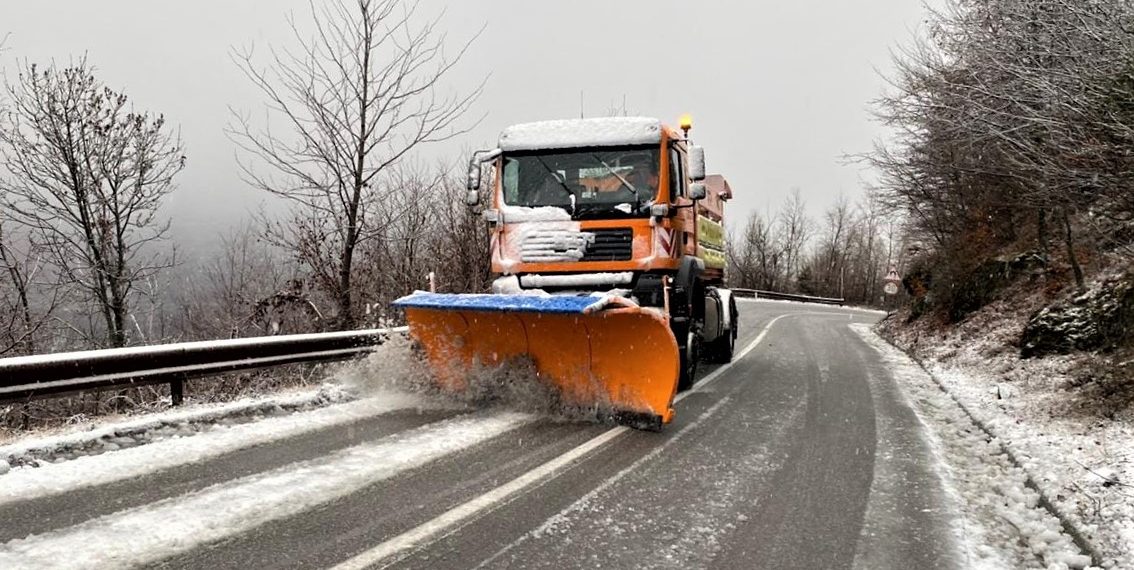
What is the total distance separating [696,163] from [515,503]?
4670 mm

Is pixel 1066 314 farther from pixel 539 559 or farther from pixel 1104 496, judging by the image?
pixel 539 559

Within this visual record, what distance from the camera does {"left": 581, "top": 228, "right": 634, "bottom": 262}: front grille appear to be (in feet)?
22.9

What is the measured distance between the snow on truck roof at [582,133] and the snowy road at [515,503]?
3142mm

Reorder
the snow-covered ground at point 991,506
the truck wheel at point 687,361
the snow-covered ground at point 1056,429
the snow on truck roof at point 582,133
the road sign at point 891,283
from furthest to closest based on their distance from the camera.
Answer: the road sign at point 891,283, the truck wheel at point 687,361, the snow on truck roof at point 582,133, the snow-covered ground at point 1056,429, the snow-covered ground at point 991,506

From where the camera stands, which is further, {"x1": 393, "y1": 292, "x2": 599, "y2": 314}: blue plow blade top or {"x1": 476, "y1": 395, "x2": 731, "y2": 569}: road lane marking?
{"x1": 393, "y1": 292, "x2": 599, "y2": 314}: blue plow blade top

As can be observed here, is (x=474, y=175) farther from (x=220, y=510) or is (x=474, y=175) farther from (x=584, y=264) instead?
(x=220, y=510)

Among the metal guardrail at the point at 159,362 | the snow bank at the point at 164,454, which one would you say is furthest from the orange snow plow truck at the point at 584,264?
the metal guardrail at the point at 159,362

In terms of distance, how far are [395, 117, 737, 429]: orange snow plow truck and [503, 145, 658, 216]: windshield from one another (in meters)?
0.01

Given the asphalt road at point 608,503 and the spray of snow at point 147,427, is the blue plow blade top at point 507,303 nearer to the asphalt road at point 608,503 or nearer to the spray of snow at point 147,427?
the asphalt road at point 608,503

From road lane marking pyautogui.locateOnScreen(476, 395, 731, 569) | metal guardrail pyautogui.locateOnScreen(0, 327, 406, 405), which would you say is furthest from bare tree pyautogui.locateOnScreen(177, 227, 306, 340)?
road lane marking pyautogui.locateOnScreen(476, 395, 731, 569)

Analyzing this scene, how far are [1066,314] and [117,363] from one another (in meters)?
11.0

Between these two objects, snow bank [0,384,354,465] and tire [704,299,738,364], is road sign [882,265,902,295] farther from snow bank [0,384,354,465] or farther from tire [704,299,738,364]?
snow bank [0,384,354,465]

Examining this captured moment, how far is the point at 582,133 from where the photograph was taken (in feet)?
24.5

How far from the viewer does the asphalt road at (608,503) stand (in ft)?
10.6
